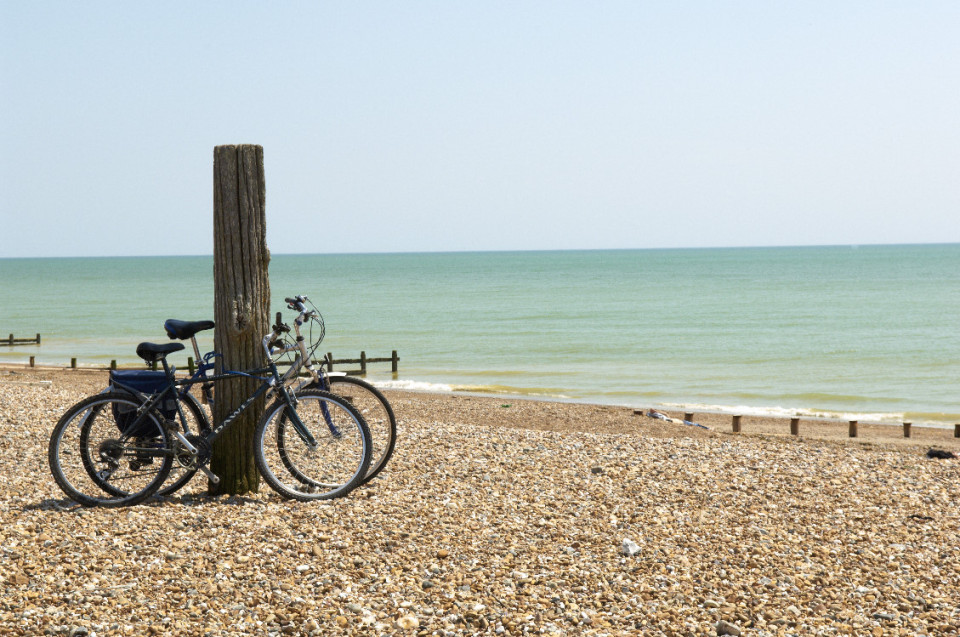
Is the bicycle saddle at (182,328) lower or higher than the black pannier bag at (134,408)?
higher

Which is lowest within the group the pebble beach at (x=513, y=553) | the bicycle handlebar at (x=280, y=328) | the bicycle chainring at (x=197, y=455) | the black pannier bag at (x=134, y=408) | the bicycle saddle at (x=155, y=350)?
the pebble beach at (x=513, y=553)

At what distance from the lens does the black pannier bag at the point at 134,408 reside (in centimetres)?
691

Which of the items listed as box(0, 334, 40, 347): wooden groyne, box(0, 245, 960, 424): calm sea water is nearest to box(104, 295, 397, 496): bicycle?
box(0, 245, 960, 424): calm sea water

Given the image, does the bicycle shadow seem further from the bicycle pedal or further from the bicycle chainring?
the bicycle chainring

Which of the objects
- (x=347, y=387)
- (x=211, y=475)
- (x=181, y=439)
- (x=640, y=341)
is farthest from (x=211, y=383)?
(x=640, y=341)

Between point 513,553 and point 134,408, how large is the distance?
3114 millimetres

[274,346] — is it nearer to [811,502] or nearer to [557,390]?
[811,502]

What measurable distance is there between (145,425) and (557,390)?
18109 mm

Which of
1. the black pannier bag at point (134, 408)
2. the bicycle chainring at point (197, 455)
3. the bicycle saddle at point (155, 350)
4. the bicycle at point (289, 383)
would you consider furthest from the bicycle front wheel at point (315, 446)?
the bicycle saddle at point (155, 350)

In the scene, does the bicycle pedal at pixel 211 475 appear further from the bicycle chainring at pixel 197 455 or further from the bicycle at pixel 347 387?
the bicycle at pixel 347 387

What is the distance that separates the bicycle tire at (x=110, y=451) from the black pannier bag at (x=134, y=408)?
0.02 meters

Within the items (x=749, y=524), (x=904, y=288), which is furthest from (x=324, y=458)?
(x=904, y=288)

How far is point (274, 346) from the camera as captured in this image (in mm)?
7059

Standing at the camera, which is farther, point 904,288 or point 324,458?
point 904,288
